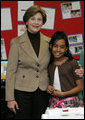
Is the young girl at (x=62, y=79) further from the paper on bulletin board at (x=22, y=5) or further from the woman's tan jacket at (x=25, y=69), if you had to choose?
the paper on bulletin board at (x=22, y=5)

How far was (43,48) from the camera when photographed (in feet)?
6.18

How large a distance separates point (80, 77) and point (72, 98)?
186 millimetres

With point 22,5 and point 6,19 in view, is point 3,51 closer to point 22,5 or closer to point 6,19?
point 6,19

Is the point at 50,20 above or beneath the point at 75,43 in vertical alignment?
above

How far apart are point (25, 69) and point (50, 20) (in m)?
1.48

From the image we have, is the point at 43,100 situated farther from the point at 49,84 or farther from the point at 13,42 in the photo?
the point at 13,42

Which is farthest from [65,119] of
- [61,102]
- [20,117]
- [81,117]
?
[20,117]

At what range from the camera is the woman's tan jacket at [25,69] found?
1814 millimetres

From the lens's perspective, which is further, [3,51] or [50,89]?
[3,51]

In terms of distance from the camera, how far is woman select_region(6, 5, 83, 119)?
180 centimetres

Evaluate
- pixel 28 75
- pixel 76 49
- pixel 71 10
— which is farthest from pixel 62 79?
pixel 71 10

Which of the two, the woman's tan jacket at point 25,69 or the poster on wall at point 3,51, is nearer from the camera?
the woman's tan jacket at point 25,69

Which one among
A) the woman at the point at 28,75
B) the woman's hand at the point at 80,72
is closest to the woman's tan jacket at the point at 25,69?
the woman at the point at 28,75

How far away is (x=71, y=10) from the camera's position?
3.14 meters
